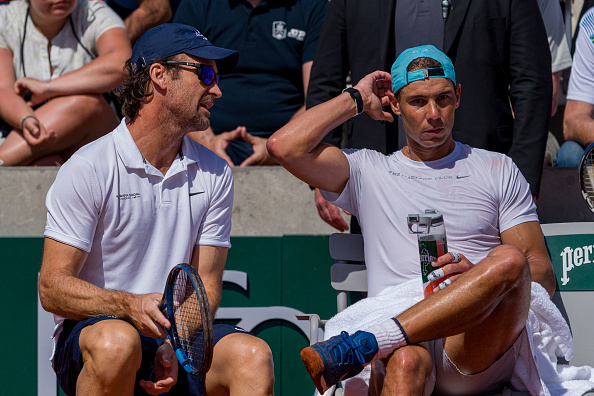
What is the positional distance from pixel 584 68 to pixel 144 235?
2.94m

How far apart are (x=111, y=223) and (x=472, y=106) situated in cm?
188

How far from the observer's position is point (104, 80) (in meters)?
5.02

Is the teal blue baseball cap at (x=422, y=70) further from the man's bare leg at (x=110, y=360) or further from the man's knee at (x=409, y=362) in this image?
the man's bare leg at (x=110, y=360)

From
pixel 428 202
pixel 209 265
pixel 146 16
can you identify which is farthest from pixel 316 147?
pixel 146 16

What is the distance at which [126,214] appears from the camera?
10.8 ft

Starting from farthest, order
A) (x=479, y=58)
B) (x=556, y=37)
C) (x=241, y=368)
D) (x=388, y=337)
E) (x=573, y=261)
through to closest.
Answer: (x=556, y=37) < (x=479, y=58) < (x=573, y=261) < (x=388, y=337) < (x=241, y=368)

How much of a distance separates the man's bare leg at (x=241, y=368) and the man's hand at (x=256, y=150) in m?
2.02

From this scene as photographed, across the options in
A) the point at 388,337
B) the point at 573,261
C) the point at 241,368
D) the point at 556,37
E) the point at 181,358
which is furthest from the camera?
the point at 556,37

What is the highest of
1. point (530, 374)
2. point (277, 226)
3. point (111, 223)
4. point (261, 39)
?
point (261, 39)

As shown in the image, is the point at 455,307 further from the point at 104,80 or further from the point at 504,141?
the point at 104,80

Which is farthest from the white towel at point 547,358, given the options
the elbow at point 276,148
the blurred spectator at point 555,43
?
the blurred spectator at point 555,43

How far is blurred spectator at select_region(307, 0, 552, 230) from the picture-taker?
421 cm

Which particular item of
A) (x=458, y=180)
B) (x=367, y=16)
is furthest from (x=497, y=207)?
(x=367, y=16)

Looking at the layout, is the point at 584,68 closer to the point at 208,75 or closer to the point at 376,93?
the point at 376,93
